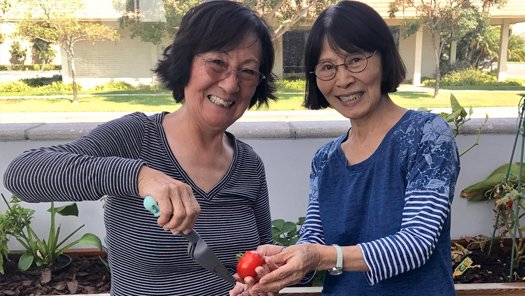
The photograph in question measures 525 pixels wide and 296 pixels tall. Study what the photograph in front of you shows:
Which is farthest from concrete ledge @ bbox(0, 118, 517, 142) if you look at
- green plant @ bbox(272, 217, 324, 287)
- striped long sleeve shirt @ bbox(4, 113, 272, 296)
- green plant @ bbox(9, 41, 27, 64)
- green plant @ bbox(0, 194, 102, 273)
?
striped long sleeve shirt @ bbox(4, 113, 272, 296)

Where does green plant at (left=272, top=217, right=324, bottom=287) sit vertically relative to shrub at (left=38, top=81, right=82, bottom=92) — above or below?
below

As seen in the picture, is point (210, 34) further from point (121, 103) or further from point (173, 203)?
point (121, 103)

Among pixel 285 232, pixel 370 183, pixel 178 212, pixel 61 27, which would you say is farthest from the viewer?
pixel 61 27

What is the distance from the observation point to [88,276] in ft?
10.2

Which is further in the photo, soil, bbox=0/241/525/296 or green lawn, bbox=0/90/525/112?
green lawn, bbox=0/90/525/112

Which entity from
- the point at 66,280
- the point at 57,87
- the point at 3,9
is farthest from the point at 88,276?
the point at 3,9

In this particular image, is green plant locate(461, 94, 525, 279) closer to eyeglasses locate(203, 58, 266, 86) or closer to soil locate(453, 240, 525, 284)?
soil locate(453, 240, 525, 284)

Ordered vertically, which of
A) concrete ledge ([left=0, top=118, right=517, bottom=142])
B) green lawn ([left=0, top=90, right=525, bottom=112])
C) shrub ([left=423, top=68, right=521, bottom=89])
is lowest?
concrete ledge ([left=0, top=118, right=517, bottom=142])

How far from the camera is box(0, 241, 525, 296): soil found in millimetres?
2928

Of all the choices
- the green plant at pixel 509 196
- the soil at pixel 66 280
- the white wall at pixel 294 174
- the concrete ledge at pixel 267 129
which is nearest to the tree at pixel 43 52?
the concrete ledge at pixel 267 129

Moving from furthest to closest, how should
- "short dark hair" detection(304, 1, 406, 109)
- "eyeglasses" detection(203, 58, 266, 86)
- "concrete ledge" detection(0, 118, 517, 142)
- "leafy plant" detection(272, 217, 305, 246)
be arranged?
"concrete ledge" detection(0, 118, 517, 142), "leafy plant" detection(272, 217, 305, 246), "eyeglasses" detection(203, 58, 266, 86), "short dark hair" detection(304, 1, 406, 109)

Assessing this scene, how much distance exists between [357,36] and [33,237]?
8.87ft

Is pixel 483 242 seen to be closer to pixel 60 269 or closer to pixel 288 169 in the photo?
pixel 288 169

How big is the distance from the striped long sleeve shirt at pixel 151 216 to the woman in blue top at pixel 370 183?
0.23m
